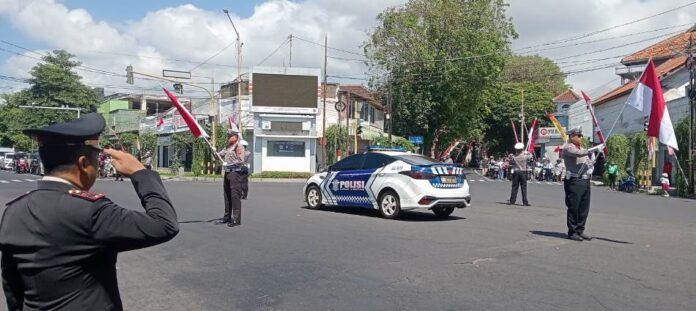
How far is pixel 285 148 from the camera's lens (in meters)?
45.3

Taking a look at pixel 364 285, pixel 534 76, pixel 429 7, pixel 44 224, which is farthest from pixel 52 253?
pixel 534 76

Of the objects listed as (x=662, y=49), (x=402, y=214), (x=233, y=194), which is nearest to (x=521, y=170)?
(x=402, y=214)

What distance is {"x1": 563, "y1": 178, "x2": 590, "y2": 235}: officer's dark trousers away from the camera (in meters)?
10.8

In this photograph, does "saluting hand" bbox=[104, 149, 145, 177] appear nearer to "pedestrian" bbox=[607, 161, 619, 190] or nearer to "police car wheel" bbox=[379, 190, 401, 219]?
"police car wheel" bbox=[379, 190, 401, 219]

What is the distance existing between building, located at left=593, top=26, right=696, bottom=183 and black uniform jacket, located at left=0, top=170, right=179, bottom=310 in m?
28.0

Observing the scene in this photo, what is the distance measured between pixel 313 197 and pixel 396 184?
3119 mm

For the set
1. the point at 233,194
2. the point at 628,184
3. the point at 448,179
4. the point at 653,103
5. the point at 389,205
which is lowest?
the point at 389,205

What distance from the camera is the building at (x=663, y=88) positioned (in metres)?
34.1

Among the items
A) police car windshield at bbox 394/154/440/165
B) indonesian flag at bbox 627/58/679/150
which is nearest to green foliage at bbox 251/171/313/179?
police car windshield at bbox 394/154/440/165

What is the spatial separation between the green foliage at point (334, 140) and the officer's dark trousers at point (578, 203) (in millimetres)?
35136

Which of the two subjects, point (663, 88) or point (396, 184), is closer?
point (396, 184)

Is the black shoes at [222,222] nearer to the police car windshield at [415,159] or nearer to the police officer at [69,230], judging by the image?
the police car windshield at [415,159]

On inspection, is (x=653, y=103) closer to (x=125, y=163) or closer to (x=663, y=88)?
(x=125, y=163)

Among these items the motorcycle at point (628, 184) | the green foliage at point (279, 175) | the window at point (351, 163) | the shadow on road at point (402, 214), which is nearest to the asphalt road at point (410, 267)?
the shadow on road at point (402, 214)
